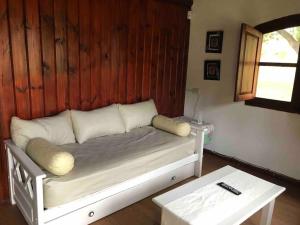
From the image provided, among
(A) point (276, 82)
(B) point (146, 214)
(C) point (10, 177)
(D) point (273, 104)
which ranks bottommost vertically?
(B) point (146, 214)

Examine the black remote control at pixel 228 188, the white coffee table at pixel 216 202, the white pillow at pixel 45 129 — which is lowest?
the white coffee table at pixel 216 202

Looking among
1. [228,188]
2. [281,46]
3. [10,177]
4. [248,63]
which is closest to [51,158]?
[10,177]

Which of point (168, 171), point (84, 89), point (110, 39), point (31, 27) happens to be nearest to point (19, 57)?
point (31, 27)

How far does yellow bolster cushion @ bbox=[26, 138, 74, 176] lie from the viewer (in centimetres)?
192

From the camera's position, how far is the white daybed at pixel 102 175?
1911 mm

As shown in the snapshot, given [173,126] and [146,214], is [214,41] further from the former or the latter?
[146,214]

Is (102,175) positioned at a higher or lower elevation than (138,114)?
lower

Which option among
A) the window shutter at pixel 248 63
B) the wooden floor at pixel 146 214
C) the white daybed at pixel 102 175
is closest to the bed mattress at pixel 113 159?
the white daybed at pixel 102 175

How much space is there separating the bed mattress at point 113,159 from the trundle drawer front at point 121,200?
15cm

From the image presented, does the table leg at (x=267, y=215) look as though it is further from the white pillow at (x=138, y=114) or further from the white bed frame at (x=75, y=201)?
the white pillow at (x=138, y=114)

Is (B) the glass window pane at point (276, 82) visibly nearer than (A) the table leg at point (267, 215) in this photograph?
No

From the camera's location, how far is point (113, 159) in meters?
2.32

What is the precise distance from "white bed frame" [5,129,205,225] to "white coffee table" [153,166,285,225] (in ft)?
1.91

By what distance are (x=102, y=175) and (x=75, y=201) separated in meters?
0.29
